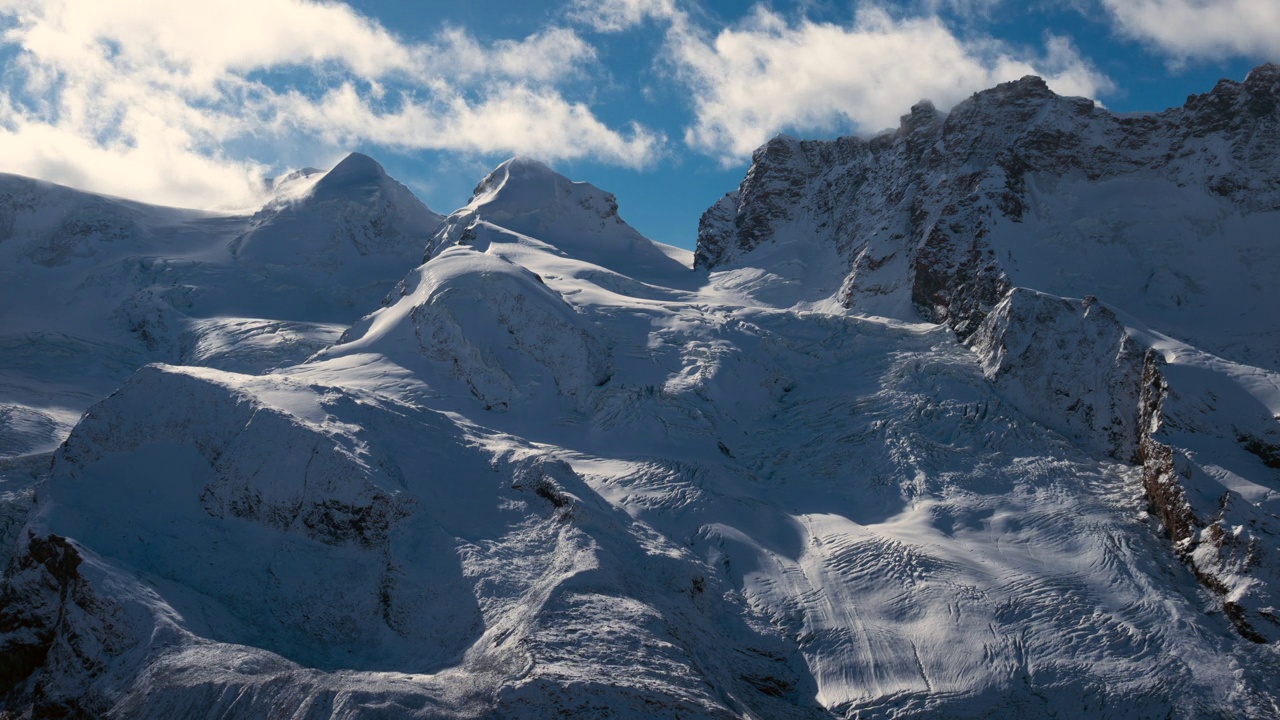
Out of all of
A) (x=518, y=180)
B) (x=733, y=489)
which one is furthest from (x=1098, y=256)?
(x=518, y=180)

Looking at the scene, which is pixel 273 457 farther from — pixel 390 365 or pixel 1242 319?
pixel 1242 319

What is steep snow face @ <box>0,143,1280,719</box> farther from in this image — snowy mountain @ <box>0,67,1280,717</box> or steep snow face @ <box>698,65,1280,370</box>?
steep snow face @ <box>698,65,1280,370</box>

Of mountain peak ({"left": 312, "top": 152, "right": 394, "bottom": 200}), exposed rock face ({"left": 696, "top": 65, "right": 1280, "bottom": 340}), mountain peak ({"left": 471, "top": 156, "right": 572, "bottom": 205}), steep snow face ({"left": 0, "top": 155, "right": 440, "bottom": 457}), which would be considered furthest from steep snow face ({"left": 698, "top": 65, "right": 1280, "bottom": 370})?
mountain peak ({"left": 312, "top": 152, "right": 394, "bottom": 200})

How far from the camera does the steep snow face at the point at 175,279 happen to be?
232 feet

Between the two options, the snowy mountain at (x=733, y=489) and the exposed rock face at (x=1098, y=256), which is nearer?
the snowy mountain at (x=733, y=489)

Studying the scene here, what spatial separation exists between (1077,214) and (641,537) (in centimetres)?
4766

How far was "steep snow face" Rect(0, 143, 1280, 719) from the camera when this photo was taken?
31.0 meters

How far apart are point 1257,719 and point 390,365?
42.4 m

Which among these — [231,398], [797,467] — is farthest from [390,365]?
[797,467]

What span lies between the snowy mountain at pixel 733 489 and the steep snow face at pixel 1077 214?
0.29 meters

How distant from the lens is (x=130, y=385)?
41312 mm

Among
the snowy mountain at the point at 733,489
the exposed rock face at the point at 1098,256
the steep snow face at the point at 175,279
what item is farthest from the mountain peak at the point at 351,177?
the exposed rock face at the point at 1098,256

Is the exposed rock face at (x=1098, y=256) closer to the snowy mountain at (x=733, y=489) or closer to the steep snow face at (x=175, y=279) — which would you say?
the snowy mountain at (x=733, y=489)

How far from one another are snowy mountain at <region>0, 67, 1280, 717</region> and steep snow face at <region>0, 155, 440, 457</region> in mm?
1909
